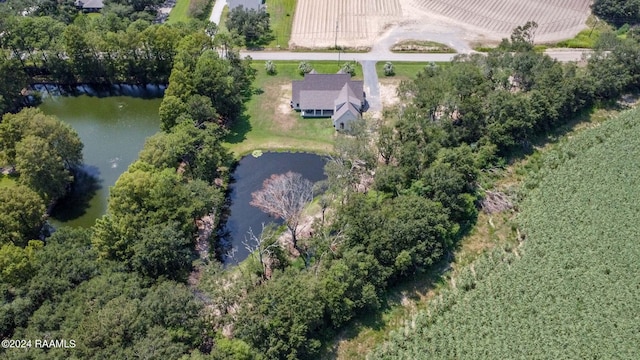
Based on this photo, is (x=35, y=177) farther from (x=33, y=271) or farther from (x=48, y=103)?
(x=48, y=103)

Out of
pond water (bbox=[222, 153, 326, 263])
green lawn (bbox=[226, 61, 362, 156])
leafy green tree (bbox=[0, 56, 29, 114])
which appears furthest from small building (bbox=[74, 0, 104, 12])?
pond water (bbox=[222, 153, 326, 263])

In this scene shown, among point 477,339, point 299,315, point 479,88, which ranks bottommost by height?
point 477,339

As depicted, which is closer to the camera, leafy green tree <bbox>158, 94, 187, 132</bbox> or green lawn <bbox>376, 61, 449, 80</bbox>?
leafy green tree <bbox>158, 94, 187, 132</bbox>

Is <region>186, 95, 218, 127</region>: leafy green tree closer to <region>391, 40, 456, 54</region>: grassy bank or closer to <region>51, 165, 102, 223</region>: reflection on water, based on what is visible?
<region>51, 165, 102, 223</region>: reflection on water

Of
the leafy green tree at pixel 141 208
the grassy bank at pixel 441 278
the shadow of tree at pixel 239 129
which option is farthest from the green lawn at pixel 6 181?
the grassy bank at pixel 441 278

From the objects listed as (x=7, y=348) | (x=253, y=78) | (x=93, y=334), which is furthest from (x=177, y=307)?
(x=253, y=78)
